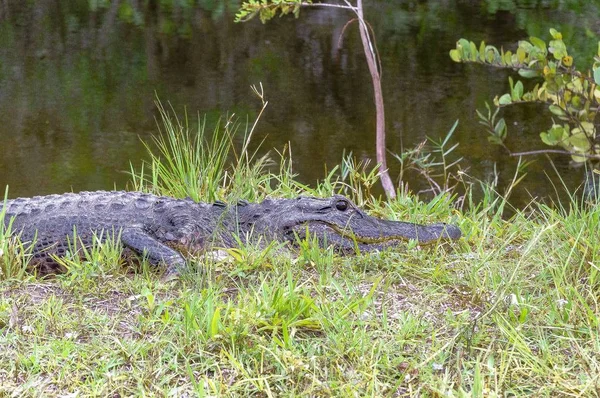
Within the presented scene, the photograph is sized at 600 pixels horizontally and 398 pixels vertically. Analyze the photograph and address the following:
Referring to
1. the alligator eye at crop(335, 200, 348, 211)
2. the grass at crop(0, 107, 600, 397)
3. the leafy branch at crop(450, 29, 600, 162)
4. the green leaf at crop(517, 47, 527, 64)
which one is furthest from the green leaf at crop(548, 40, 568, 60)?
the alligator eye at crop(335, 200, 348, 211)

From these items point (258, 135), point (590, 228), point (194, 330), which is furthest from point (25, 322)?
point (258, 135)

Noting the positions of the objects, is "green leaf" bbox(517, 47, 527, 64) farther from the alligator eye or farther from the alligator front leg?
the alligator front leg

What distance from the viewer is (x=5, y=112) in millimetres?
8500

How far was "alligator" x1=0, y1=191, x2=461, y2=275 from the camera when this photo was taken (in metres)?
3.29

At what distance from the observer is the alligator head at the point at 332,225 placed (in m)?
3.27

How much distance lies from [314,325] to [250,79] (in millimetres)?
7407

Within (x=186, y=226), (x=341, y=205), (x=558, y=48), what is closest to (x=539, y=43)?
(x=558, y=48)

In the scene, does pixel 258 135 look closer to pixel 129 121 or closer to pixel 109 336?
pixel 129 121

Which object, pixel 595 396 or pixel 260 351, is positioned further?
pixel 260 351

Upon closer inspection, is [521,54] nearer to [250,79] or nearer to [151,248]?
[151,248]

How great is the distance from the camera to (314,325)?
2508 millimetres

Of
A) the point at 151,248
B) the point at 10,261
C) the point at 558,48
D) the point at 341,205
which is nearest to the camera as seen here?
the point at 10,261

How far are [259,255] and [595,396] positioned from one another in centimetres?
130

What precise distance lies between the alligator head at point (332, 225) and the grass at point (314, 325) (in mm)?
103
